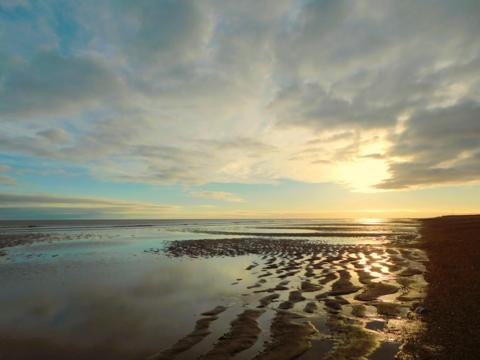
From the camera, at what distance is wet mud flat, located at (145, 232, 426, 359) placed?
6.84m

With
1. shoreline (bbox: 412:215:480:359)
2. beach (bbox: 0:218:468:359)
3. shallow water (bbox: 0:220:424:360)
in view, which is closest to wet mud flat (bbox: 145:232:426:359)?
beach (bbox: 0:218:468:359)

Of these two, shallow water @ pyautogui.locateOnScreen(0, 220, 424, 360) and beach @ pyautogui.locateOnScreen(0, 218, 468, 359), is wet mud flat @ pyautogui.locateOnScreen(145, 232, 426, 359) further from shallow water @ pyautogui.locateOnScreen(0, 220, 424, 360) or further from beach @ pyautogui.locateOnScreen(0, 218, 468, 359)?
shallow water @ pyautogui.locateOnScreen(0, 220, 424, 360)

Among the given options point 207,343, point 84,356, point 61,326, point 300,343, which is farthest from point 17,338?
point 300,343

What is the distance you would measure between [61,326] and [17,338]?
1.09m

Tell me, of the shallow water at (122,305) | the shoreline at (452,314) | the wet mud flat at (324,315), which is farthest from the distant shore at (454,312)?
the shallow water at (122,305)

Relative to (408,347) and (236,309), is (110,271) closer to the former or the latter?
(236,309)

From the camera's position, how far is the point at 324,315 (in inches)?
363

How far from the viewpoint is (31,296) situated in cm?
1251

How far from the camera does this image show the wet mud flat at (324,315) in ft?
22.4

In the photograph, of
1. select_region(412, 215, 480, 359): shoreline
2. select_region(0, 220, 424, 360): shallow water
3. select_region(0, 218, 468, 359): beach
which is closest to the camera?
select_region(412, 215, 480, 359): shoreline

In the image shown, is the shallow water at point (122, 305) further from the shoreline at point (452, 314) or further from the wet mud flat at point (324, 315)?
the shoreline at point (452, 314)

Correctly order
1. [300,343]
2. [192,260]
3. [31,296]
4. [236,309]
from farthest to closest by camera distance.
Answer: [192,260]
[31,296]
[236,309]
[300,343]

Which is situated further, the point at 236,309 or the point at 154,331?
the point at 236,309

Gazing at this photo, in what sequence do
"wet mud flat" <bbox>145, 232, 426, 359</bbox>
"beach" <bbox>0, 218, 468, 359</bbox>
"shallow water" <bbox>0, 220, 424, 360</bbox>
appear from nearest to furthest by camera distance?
"wet mud flat" <bbox>145, 232, 426, 359</bbox> → "beach" <bbox>0, 218, 468, 359</bbox> → "shallow water" <bbox>0, 220, 424, 360</bbox>
